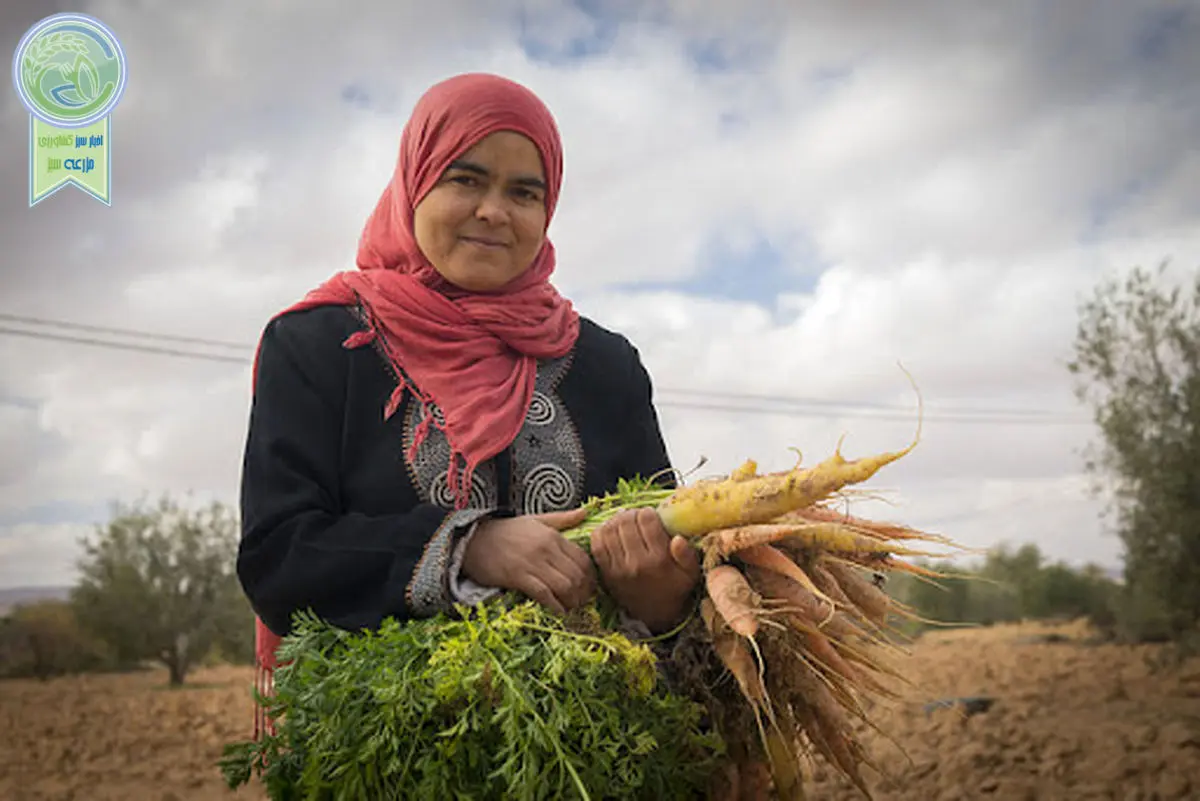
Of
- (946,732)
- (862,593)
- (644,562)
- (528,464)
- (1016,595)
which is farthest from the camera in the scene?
(1016,595)

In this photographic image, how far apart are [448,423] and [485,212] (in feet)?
1.79

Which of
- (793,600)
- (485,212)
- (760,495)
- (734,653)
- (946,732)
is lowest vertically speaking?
(946,732)

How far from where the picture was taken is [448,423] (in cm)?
256

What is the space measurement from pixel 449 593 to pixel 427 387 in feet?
1.96

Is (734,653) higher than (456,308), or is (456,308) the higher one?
(456,308)

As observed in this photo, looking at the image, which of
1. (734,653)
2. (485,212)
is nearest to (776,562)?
(734,653)

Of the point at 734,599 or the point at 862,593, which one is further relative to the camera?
the point at 862,593

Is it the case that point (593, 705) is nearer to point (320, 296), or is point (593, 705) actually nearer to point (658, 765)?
point (658, 765)

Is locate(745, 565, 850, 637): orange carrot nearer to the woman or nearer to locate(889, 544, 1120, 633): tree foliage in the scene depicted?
the woman

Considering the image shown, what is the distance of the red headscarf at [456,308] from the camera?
258cm

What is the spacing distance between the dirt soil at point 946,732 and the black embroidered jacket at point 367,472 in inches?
127

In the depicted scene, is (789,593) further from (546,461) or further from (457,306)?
(457,306)

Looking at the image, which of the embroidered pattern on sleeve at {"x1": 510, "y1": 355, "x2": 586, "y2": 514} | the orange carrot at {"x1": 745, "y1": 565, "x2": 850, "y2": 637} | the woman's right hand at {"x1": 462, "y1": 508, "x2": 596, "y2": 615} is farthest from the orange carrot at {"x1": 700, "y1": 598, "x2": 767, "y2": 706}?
the embroidered pattern on sleeve at {"x1": 510, "y1": 355, "x2": 586, "y2": 514}

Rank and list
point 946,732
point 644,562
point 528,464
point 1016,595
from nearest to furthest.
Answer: point 644,562 → point 528,464 → point 946,732 → point 1016,595
